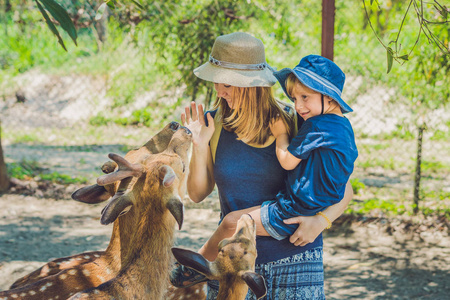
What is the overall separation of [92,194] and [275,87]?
4196mm

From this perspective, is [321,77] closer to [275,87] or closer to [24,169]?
[275,87]

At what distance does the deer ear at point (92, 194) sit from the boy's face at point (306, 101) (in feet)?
4.33

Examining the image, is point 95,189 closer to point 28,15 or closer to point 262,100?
point 262,100

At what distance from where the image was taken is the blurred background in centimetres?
643

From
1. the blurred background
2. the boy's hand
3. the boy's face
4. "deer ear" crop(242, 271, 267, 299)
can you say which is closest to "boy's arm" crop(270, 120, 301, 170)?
the boy's hand

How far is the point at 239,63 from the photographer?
2896 millimetres

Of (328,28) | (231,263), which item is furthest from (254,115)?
(328,28)

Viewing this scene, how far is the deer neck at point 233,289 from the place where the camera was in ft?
8.24

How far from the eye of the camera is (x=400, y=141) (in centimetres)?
939

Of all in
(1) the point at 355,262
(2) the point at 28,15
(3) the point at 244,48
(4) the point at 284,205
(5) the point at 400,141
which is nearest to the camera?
(4) the point at 284,205

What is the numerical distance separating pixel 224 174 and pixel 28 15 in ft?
20.8

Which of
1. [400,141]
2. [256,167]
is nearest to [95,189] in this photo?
[256,167]

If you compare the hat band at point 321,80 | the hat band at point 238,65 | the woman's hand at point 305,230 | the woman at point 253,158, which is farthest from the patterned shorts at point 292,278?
the hat band at point 238,65

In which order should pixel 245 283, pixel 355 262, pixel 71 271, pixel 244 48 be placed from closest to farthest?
pixel 245 283
pixel 244 48
pixel 71 271
pixel 355 262
